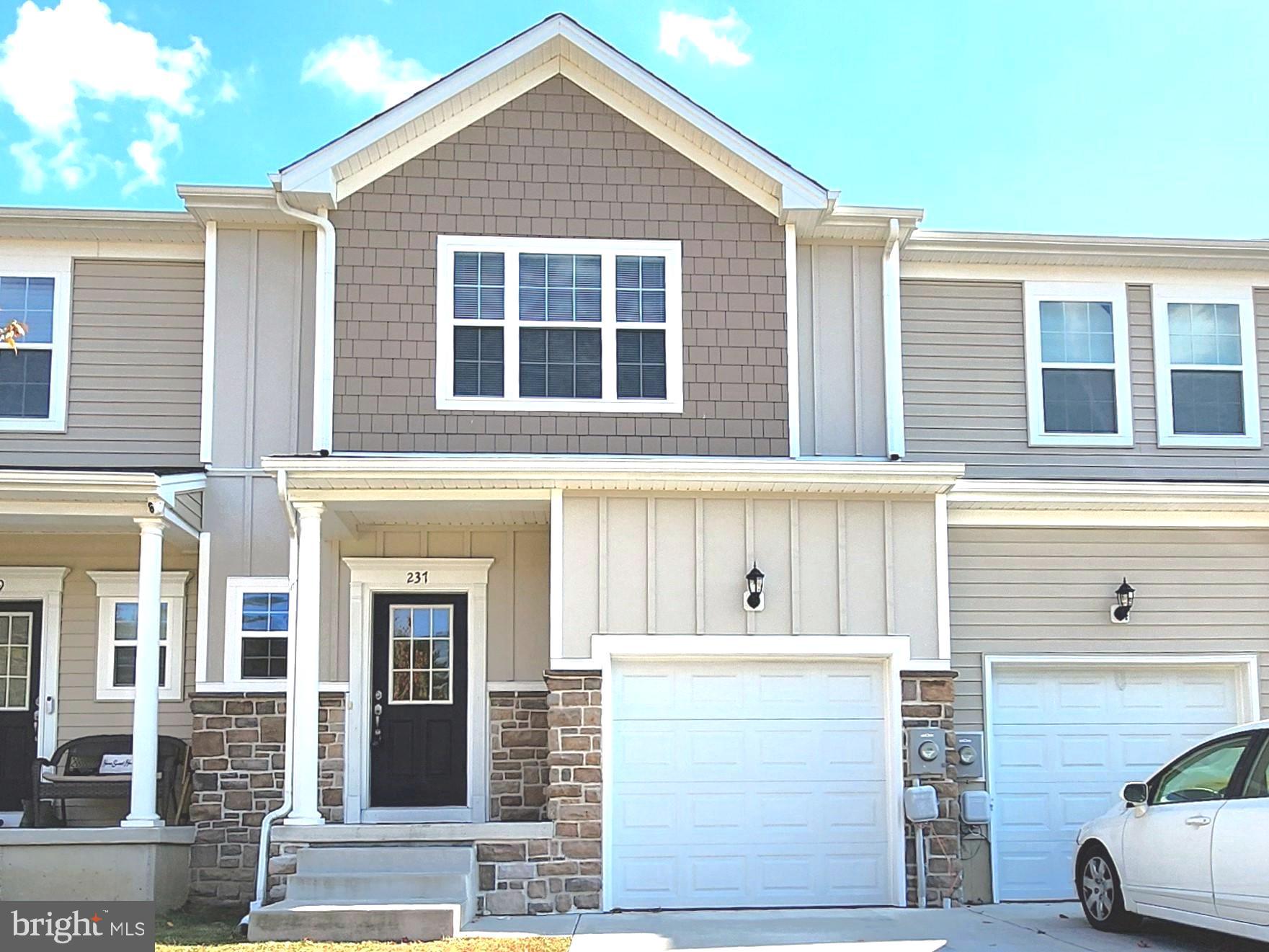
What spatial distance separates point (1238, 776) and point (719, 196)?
22.0ft

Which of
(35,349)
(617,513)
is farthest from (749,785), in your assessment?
(35,349)

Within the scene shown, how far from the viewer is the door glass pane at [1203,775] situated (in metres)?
8.40

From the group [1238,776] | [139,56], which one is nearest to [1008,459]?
[1238,776]

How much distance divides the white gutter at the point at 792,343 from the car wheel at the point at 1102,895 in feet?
13.8

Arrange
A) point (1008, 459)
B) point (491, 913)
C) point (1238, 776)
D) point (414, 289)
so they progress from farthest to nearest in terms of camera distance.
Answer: point (1008, 459) < point (414, 289) < point (491, 913) < point (1238, 776)

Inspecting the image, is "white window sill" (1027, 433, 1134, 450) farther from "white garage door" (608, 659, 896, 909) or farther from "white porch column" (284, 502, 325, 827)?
"white porch column" (284, 502, 325, 827)

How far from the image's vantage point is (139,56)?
73.7 ft

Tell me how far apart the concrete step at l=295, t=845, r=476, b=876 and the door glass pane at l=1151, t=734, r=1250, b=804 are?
494 cm

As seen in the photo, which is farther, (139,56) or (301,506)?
(139,56)

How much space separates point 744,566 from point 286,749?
13.3ft

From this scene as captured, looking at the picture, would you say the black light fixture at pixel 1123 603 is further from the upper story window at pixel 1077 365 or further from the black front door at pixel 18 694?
the black front door at pixel 18 694

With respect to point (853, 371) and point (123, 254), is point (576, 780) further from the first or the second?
point (123, 254)

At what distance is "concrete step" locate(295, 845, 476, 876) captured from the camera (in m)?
10.2

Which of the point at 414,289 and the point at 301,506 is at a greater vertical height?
the point at 414,289
